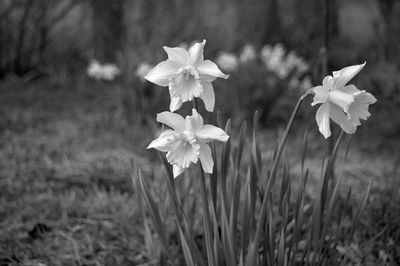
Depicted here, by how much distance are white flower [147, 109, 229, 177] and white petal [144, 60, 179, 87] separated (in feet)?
0.33

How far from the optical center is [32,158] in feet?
9.88

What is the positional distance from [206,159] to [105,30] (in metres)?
4.20

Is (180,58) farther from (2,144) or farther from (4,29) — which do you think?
(4,29)

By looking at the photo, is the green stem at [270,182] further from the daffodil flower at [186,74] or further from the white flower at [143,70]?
the white flower at [143,70]

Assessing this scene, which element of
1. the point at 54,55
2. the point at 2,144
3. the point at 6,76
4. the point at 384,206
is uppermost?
the point at 54,55

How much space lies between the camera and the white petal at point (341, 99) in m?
1.14

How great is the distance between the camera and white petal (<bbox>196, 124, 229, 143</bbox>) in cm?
116

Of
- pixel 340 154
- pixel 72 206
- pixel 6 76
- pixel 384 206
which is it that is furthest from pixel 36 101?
pixel 384 206

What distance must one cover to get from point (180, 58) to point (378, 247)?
48.5 inches

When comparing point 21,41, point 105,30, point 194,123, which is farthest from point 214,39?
point 194,123

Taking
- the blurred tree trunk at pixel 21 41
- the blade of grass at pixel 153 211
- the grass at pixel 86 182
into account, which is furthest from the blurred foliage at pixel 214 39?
the blade of grass at pixel 153 211

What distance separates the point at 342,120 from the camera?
3.99 feet

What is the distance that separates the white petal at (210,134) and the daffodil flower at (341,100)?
0.25 metres

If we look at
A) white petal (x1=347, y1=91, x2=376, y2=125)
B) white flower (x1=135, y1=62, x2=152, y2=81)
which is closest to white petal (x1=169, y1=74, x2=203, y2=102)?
white petal (x1=347, y1=91, x2=376, y2=125)
